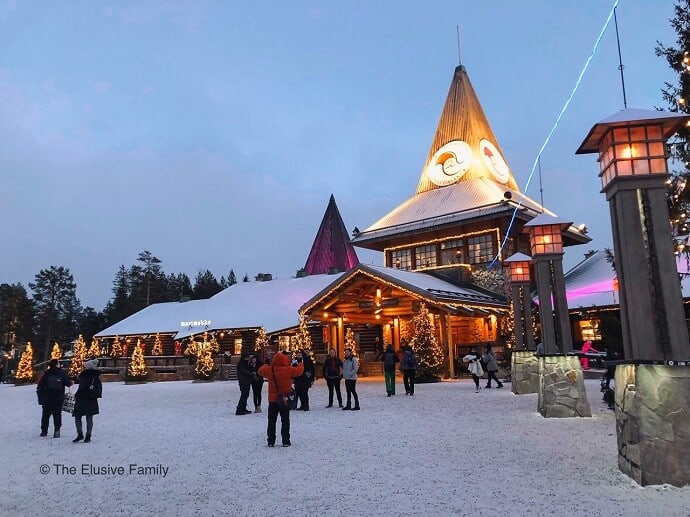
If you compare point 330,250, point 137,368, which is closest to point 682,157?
point 137,368

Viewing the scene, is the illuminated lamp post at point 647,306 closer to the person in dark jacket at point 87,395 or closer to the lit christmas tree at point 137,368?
the person in dark jacket at point 87,395

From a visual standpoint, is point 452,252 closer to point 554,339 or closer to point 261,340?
point 261,340

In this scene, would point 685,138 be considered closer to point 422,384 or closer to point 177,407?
point 422,384

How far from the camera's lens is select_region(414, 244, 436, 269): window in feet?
100

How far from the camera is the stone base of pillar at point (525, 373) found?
15.4m

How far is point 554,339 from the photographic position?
11.7 m

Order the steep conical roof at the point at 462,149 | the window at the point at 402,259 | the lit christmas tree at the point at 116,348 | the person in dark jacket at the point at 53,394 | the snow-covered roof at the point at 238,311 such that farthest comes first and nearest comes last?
the lit christmas tree at the point at 116,348
the snow-covered roof at the point at 238,311
the steep conical roof at the point at 462,149
the window at the point at 402,259
the person in dark jacket at the point at 53,394

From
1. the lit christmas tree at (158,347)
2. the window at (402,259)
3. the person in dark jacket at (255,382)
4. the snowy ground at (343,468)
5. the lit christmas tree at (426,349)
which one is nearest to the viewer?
the snowy ground at (343,468)

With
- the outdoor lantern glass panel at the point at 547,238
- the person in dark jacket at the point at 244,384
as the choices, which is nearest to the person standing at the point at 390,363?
the person in dark jacket at the point at 244,384

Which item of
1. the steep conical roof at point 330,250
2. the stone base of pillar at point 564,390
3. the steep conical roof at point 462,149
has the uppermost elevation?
the steep conical roof at point 462,149

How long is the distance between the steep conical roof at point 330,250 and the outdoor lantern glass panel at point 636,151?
140 feet

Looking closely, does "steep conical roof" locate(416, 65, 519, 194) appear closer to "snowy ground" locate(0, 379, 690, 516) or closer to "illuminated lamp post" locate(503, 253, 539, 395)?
"illuminated lamp post" locate(503, 253, 539, 395)

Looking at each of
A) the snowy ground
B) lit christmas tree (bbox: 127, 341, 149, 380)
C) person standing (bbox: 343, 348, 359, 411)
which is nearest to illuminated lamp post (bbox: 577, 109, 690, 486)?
the snowy ground

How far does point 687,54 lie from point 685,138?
1.83 metres
